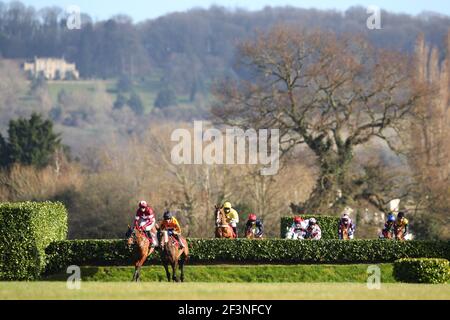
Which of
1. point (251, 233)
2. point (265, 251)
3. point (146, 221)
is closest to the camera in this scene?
point (146, 221)

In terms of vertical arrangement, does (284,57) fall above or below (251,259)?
above

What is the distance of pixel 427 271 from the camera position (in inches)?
1283

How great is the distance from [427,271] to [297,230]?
34.6 ft

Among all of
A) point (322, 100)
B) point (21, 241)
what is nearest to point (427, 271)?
point (21, 241)

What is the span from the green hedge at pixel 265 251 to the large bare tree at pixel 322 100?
21.0m

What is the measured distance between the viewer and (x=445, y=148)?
79.9 meters

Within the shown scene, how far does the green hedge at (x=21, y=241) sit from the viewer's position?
112 feet

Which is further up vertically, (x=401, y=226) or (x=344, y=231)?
(x=401, y=226)

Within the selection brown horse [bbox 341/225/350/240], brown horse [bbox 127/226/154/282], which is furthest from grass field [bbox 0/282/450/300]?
brown horse [bbox 341/225/350/240]

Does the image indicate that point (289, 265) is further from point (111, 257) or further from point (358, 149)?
point (358, 149)

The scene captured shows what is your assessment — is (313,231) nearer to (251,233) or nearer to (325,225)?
(251,233)

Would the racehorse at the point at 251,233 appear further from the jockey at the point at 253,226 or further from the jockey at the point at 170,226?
the jockey at the point at 170,226
